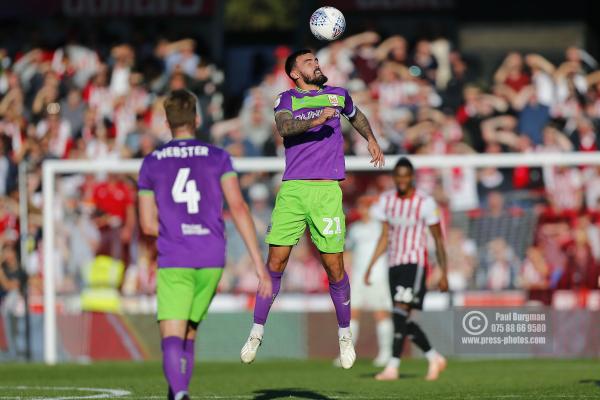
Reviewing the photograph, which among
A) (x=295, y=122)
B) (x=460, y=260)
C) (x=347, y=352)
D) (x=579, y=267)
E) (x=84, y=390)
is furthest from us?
(x=460, y=260)

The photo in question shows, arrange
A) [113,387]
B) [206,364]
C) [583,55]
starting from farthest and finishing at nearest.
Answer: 1. [583,55]
2. [206,364]
3. [113,387]

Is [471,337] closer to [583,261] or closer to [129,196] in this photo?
[583,261]

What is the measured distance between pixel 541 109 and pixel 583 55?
2.34 metres

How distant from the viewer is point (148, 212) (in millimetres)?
7945

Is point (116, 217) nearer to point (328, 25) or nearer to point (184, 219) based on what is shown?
point (328, 25)

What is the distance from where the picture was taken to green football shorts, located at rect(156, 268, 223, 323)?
7789 millimetres

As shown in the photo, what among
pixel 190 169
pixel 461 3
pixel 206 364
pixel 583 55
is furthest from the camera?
pixel 461 3

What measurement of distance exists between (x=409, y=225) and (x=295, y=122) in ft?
11.7

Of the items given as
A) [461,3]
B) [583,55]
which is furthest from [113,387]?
[461,3]

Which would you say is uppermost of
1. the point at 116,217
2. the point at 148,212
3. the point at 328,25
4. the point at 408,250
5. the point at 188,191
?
the point at 328,25

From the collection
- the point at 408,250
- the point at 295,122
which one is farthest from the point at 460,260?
the point at 295,122

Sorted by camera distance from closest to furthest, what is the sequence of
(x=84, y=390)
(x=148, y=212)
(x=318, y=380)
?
1. (x=148, y=212)
2. (x=84, y=390)
3. (x=318, y=380)

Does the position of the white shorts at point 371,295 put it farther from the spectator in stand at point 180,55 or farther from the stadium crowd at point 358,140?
the spectator in stand at point 180,55

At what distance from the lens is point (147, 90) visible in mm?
22203
